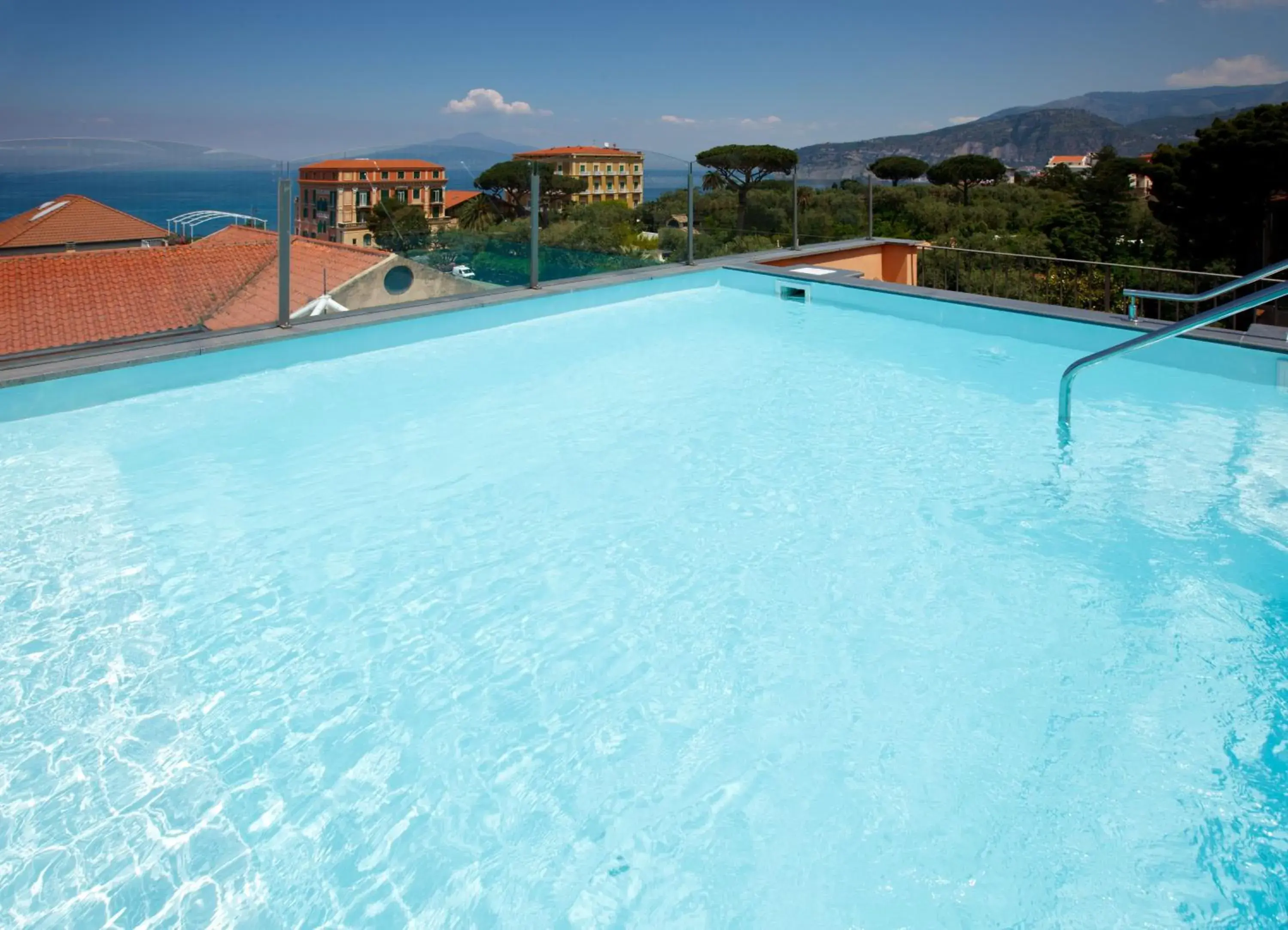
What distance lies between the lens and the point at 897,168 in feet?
42.8

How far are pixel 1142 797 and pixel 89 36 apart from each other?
56972 mm

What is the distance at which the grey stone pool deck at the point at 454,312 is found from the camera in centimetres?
407

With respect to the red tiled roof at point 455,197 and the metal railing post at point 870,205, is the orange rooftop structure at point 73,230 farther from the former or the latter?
the metal railing post at point 870,205

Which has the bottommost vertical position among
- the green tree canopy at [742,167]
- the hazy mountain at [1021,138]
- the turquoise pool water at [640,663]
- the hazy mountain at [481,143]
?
the turquoise pool water at [640,663]

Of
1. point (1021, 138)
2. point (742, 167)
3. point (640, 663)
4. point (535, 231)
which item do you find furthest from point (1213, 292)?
point (1021, 138)

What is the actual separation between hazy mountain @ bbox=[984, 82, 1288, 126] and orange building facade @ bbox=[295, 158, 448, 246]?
24.8 meters

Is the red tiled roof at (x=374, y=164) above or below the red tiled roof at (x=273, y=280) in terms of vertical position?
above

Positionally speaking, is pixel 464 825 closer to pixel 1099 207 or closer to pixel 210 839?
pixel 210 839

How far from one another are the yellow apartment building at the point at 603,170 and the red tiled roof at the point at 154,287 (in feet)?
7.11

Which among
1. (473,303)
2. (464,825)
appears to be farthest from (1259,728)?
(473,303)

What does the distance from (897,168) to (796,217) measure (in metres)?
5.39

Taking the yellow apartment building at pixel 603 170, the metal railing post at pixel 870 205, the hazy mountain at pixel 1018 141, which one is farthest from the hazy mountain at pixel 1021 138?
the yellow apartment building at pixel 603 170

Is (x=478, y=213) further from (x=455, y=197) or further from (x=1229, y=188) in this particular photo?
(x=1229, y=188)

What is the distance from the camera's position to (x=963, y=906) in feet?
5.05
